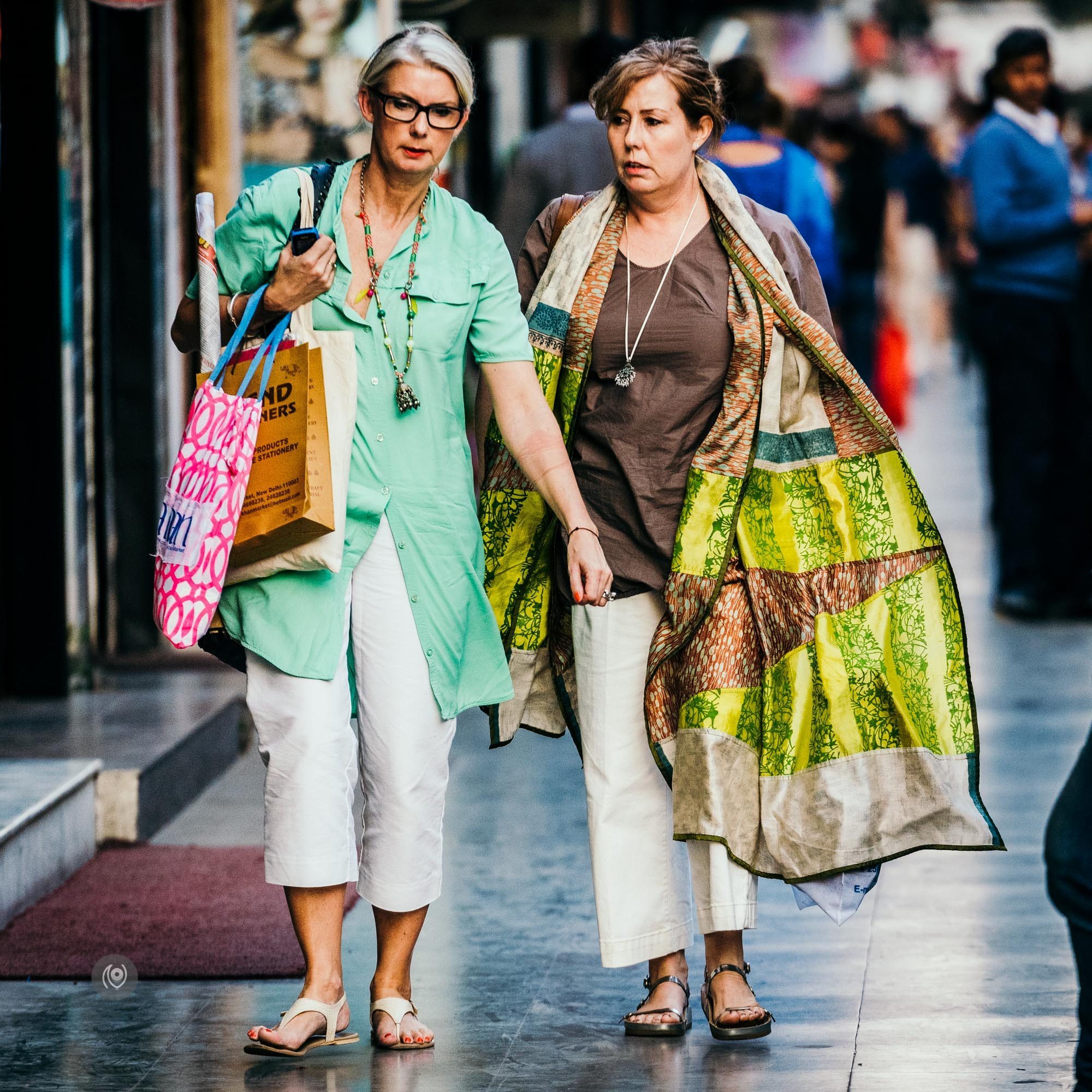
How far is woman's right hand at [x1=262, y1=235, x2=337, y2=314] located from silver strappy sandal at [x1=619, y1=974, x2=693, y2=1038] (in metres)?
1.51

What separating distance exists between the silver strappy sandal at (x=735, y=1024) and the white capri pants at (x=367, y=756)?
1.93 ft

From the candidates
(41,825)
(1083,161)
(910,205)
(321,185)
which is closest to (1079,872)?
(321,185)

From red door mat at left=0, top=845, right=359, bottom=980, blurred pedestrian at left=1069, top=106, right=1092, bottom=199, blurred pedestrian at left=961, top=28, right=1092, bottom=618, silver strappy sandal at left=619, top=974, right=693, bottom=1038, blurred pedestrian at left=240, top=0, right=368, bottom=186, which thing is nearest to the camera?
silver strappy sandal at left=619, top=974, right=693, bottom=1038

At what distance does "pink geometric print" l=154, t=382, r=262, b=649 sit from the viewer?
12.9 feet

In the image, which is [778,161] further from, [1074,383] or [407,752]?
[407,752]

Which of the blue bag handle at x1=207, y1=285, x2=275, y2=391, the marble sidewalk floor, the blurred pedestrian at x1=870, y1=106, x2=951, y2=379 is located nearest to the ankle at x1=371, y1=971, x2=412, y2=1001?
the marble sidewalk floor

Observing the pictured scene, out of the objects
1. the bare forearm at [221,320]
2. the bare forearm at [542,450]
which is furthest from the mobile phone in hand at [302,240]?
the bare forearm at [542,450]

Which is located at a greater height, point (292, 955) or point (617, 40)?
point (617, 40)

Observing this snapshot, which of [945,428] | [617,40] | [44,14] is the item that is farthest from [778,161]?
[945,428]

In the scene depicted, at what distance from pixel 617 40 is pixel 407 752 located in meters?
3.98

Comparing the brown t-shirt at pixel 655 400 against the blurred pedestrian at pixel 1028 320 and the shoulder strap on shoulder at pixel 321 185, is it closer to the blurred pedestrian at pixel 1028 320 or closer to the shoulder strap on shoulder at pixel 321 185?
the shoulder strap on shoulder at pixel 321 185

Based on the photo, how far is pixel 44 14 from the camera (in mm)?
6926

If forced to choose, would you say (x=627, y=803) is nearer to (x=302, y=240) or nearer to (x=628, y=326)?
(x=628, y=326)

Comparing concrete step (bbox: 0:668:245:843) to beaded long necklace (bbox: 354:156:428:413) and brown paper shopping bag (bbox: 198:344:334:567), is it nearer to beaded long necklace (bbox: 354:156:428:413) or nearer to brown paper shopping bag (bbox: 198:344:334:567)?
brown paper shopping bag (bbox: 198:344:334:567)
